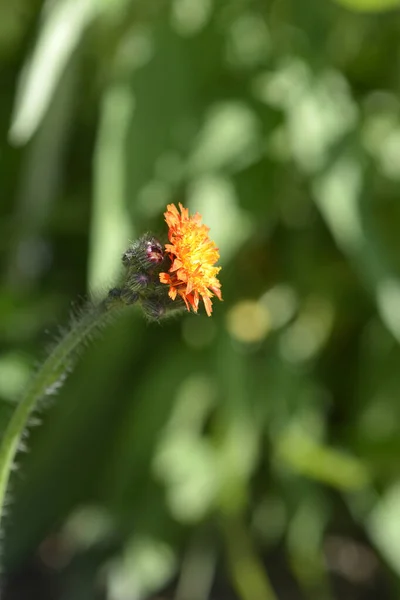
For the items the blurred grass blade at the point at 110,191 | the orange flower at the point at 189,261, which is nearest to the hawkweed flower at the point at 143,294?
the orange flower at the point at 189,261

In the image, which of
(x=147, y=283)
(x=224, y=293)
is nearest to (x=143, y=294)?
(x=147, y=283)

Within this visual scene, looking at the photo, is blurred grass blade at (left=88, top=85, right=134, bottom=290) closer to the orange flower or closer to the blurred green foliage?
the blurred green foliage

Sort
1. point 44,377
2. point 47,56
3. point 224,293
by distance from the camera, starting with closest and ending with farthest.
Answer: point 44,377 → point 47,56 → point 224,293

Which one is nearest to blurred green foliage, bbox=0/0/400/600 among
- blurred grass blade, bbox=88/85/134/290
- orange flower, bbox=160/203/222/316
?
blurred grass blade, bbox=88/85/134/290

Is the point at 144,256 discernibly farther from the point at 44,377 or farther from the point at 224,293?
the point at 224,293

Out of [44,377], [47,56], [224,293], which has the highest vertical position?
[47,56]

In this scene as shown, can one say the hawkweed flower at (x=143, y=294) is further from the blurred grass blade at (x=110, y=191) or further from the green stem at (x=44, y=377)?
the blurred grass blade at (x=110, y=191)

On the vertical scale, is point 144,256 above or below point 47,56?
below
